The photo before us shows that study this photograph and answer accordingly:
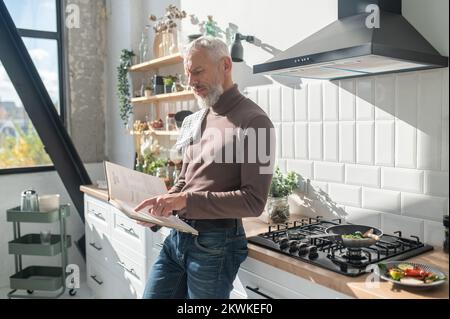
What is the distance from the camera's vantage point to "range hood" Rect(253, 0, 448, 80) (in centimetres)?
140

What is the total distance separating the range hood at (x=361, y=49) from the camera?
4.59ft

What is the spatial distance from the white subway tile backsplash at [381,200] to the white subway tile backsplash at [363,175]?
32 millimetres

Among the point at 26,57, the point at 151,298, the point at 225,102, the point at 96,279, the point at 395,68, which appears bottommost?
the point at 96,279

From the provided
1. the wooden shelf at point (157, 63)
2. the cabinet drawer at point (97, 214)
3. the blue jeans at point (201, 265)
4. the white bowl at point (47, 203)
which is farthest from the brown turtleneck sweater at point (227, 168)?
the white bowl at point (47, 203)

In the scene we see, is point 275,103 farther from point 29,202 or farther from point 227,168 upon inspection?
point 29,202

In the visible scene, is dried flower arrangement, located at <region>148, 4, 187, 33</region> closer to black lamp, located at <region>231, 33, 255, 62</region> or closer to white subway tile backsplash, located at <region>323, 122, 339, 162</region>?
black lamp, located at <region>231, 33, 255, 62</region>

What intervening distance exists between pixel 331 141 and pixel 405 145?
1.26 feet

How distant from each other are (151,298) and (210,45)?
3.31 ft

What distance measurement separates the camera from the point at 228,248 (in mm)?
1550

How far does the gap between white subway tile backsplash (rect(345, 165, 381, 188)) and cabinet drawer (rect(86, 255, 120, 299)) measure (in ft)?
5.80

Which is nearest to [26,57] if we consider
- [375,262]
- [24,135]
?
[24,135]

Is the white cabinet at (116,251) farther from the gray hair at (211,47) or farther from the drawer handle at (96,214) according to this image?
the gray hair at (211,47)

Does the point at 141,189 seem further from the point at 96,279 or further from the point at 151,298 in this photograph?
the point at 96,279

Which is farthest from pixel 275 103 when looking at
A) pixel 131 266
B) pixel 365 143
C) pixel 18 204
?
pixel 18 204
